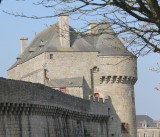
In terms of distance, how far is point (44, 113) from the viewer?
37656 millimetres

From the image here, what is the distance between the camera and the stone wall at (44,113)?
3192 centimetres

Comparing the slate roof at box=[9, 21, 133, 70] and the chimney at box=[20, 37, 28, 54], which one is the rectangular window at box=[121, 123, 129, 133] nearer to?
the slate roof at box=[9, 21, 133, 70]

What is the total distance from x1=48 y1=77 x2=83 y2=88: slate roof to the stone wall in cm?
297

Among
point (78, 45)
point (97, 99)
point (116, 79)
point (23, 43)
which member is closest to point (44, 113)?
point (97, 99)

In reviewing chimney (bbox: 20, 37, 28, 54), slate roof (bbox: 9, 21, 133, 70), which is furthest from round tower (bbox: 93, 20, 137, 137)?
chimney (bbox: 20, 37, 28, 54)

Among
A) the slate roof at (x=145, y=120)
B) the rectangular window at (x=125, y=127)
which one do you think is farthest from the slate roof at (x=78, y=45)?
the slate roof at (x=145, y=120)

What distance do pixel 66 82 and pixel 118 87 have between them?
4.11 m

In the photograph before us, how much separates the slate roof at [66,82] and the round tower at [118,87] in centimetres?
154

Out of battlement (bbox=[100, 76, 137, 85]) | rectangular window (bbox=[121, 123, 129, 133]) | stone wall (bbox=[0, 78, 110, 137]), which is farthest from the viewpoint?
rectangular window (bbox=[121, 123, 129, 133])

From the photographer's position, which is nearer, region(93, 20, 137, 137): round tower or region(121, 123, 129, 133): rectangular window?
region(93, 20, 137, 137): round tower

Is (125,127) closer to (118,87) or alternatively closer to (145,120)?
(118,87)

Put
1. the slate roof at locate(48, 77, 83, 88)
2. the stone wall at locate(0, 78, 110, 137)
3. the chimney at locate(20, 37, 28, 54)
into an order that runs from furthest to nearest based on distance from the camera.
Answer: the chimney at locate(20, 37, 28, 54) → the slate roof at locate(48, 77, 83, 88) → the stone wall at locate(0, 78, 110, 137)

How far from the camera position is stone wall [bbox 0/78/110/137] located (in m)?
31.9

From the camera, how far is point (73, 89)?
53.4 m
